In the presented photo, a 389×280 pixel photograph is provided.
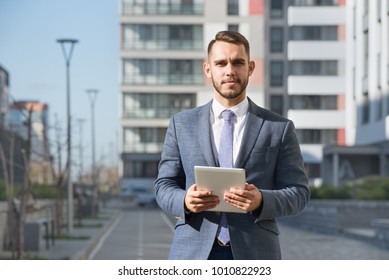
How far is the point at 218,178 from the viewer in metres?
3.57

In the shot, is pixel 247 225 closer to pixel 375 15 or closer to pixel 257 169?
pixel 257 169

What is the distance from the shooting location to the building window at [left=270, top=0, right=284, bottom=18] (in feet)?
28.7

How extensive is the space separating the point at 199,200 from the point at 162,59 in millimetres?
3845

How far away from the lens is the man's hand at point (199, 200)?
355cm

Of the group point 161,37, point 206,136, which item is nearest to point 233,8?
point 161,37

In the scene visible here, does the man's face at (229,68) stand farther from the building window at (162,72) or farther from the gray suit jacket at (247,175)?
the building window at (162,72)

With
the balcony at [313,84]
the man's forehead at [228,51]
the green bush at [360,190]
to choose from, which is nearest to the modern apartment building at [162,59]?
the balcony at [313,84]

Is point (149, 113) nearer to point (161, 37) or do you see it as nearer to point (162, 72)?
point (162, 72)

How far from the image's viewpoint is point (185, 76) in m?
7.69

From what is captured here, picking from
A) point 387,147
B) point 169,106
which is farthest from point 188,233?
point 387,147

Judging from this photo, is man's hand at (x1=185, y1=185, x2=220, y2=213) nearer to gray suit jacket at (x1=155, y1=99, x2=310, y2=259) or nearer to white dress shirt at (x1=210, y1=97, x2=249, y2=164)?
gray suit jacket at (x1=155, y1=99, x2=310, y2=259)
